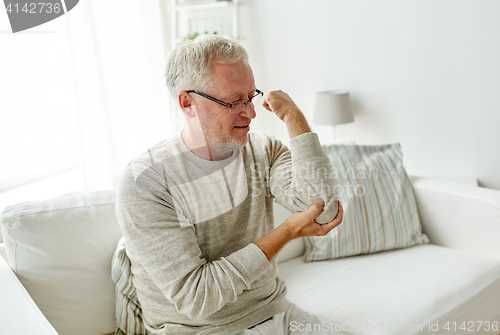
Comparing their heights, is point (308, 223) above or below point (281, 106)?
below

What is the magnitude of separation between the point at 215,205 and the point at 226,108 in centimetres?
25

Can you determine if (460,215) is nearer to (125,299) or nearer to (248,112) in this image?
(248,112)

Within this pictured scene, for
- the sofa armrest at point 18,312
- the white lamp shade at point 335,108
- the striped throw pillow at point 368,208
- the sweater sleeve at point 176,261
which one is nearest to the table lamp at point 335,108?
the white lamp shade at point 335,108

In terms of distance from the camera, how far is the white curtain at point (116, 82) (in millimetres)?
2443

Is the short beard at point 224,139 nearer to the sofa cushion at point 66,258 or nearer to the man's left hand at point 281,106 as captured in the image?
the man's left hand at point 281,106

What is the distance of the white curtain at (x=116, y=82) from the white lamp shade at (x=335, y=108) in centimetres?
100

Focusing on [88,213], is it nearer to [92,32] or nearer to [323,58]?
[92,32]

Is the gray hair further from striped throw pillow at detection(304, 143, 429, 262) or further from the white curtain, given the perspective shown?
the white curtain

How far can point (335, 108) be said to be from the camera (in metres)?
2.47

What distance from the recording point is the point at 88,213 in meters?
1.36

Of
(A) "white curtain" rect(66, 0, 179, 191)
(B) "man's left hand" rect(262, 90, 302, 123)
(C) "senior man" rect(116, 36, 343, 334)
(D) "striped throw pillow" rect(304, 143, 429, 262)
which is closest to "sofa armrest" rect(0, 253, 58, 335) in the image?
(C) "senior man" rect(116, 36, 343, 334)

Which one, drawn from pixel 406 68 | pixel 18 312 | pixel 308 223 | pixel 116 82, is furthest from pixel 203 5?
pixel 18 312

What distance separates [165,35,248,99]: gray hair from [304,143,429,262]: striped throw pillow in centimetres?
80

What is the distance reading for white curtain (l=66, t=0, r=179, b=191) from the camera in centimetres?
244
